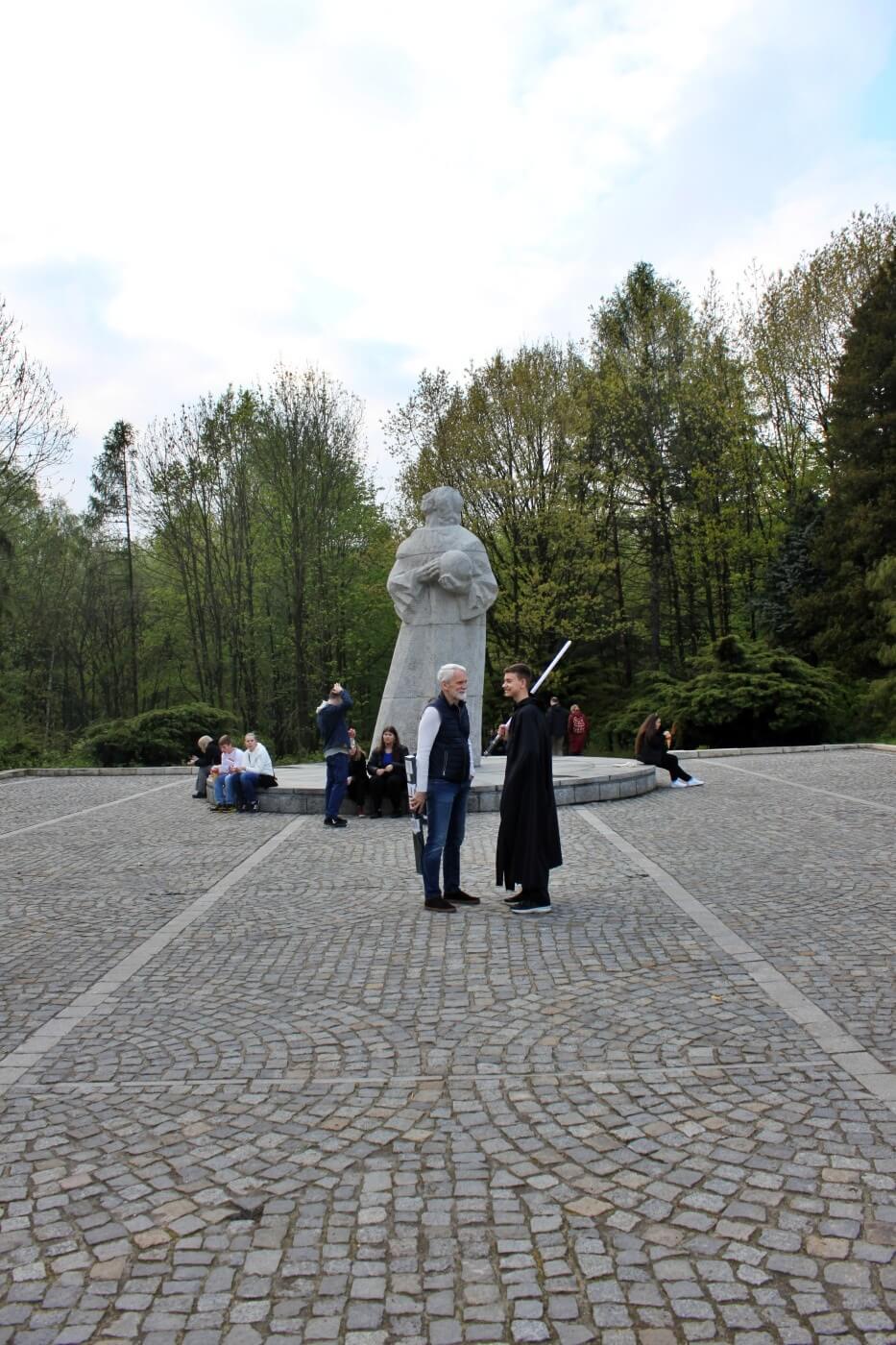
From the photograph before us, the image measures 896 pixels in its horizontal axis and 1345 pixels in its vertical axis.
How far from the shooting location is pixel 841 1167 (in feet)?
10.1

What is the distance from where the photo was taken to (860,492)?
90.7 ft

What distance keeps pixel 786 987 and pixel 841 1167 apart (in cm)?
194

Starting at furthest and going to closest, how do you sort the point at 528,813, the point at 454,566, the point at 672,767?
the point at 672,767 → the point at 454,566 → the point at 528,813

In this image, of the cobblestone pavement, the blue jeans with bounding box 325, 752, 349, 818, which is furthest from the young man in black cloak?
the blue jeans with bounding box 325, 752, 349, 818

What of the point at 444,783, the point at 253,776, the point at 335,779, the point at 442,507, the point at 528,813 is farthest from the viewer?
the point at 442,507

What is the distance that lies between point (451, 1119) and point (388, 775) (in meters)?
9.05

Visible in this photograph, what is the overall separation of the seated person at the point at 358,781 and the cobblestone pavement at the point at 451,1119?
521 cm

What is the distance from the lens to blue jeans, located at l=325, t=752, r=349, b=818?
39.0 ft

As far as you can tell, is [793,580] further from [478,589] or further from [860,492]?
[478,589]

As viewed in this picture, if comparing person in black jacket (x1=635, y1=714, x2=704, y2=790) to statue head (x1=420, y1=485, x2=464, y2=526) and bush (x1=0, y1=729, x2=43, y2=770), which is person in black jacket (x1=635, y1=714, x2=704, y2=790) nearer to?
statue head (x1=420, y1=485, x2=464, y2=526)

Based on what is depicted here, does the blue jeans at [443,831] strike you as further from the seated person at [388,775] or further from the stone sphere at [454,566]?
the stone sphere at [454,566]

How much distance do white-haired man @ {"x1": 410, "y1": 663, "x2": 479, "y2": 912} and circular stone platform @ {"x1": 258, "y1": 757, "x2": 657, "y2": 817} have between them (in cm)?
536

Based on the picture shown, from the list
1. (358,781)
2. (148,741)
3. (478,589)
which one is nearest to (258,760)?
(358,781)

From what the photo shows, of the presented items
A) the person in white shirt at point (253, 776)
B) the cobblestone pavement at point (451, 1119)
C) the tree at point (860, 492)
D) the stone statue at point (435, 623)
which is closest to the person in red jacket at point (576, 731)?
the tree at point (860, 492)
